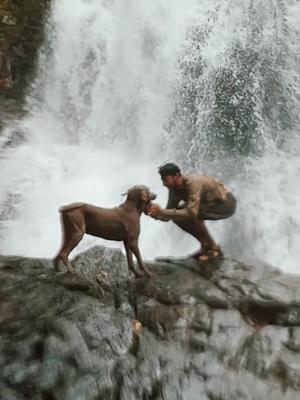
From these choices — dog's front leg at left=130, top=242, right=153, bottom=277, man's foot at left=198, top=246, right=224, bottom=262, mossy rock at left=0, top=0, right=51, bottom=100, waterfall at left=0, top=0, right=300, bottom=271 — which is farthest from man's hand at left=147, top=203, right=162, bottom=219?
mossy rock at left=0, top=0, right=51, bottom=100

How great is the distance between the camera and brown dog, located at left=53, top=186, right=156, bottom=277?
4414 millimetres

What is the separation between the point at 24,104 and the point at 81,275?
7498mm

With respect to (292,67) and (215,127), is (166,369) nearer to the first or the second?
(215,127)

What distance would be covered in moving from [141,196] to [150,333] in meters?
1.10

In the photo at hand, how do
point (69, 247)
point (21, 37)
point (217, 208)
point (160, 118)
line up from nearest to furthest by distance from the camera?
point (69, 247), point (217, 208), point (160, 118), point (21, 37)

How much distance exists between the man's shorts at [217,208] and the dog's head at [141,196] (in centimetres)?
59

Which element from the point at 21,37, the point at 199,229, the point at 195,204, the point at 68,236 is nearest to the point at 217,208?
the point at 199,229

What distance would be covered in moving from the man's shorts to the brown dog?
60 centimetres

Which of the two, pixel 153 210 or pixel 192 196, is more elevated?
pixel 192 196

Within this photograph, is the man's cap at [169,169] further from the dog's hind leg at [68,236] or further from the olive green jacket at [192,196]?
the dog's hind leg at [68,236]

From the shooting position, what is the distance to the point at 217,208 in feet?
16.2

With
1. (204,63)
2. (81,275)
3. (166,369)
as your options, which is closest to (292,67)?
(204,63)

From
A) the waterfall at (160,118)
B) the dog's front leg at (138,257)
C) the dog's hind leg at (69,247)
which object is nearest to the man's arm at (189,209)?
the dog's front leg at (138,257)

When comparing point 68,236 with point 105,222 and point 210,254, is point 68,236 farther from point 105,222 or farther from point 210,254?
point 210,254
